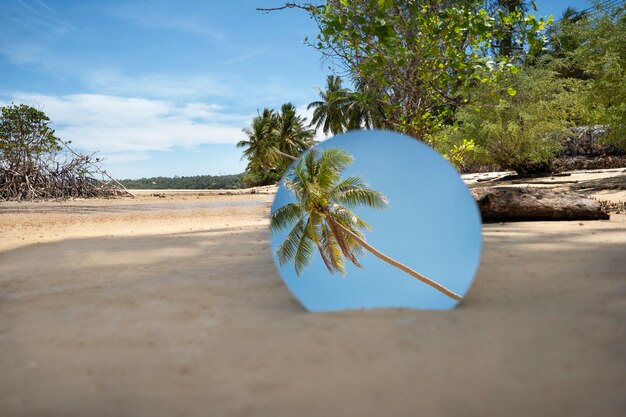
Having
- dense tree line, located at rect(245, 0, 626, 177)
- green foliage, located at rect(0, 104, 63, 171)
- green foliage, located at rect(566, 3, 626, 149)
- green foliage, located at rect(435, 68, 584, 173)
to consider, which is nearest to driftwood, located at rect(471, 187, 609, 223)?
dense tree line, located at rect(245, 0, 626, 177)

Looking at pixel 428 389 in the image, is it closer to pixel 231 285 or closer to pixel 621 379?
pixel 621 379

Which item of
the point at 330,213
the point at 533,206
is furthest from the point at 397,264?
the point at 533,206

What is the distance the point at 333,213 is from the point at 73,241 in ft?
18.1

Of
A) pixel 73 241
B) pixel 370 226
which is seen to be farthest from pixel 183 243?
pixel 370 226

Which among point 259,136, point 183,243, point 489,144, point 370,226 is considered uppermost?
point 259,136

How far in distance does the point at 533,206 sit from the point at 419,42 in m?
3.65

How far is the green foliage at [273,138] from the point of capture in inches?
2039

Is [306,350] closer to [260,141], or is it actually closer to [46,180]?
[46,180]

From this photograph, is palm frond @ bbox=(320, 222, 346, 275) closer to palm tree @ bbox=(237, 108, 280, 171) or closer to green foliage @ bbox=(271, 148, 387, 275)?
green foliage @ bbox=(271, 148, 387, 275)

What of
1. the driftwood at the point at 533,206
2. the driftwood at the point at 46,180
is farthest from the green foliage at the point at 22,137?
the driftwood at the point at 533,206

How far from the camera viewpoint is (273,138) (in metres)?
51.3

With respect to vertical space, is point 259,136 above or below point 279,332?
above

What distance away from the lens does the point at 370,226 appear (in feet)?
11.6

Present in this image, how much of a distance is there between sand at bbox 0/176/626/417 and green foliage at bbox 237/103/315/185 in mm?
47606
